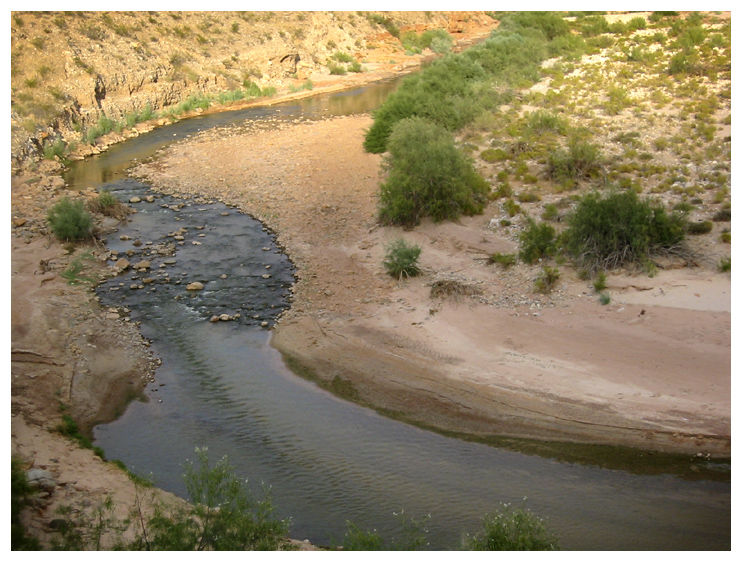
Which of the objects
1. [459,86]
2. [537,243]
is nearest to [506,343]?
[537,243]

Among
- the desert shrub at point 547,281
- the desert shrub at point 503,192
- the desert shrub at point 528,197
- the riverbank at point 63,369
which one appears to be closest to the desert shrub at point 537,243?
the desert shrub at point 547,281

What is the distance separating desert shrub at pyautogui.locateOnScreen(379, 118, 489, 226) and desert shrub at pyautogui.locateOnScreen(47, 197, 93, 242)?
8.01m

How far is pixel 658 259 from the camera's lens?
55.2 feet

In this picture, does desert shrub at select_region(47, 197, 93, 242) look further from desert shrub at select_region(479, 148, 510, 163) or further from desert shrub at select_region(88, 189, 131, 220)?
desert shrub at select_region(479, 148, 510, 163)

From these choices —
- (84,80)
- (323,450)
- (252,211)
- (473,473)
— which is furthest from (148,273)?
(84,80)

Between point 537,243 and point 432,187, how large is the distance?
3830 millimetres

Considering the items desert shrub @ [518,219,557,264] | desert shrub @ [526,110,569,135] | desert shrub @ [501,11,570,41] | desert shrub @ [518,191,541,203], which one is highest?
desert shrub @ [501,11,570,41]

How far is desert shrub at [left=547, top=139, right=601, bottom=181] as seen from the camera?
2194 cm

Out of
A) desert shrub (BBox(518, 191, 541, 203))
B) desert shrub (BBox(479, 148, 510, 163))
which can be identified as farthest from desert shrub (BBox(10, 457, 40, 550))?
desert shrub (BBox(479, 148, 510, 163))

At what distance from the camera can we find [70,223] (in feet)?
68.9

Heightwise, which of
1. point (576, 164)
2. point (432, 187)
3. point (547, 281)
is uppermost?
point (576, 164)

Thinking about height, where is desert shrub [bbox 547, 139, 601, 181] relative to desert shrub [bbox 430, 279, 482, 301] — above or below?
above

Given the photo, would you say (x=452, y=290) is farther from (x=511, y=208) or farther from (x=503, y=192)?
(x=503, y=192)

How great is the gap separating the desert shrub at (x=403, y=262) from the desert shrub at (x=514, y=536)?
8491 millimetres
